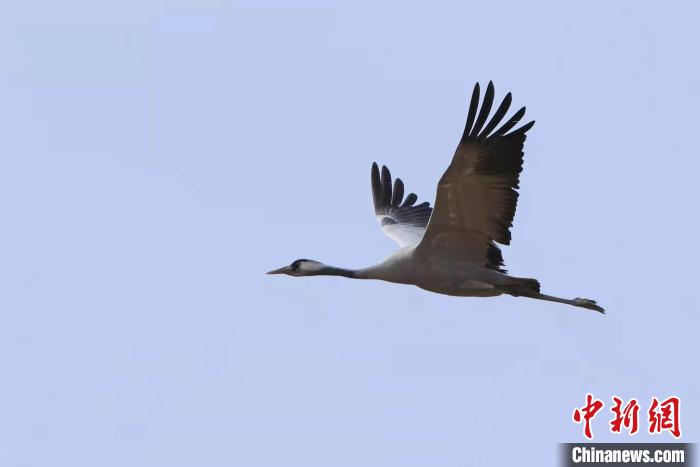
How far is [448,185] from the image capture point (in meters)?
19.7

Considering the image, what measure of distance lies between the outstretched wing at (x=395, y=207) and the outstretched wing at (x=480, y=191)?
3829 millimetres

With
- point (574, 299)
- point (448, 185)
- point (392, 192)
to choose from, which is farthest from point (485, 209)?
point (392, 192)

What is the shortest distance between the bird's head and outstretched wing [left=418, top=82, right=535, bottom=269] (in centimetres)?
205

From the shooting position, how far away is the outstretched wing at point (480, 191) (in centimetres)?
1948

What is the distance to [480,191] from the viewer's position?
19.9 metres

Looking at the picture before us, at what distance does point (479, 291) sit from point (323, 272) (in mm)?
2457

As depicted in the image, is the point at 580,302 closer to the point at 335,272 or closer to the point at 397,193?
the point at 335,272

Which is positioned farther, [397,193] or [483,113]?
[397,193]

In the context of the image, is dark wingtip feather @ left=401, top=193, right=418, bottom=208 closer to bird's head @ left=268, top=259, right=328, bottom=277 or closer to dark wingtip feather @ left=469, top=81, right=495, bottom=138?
bird's head @ left=268, top=259, right=328, bottom=277

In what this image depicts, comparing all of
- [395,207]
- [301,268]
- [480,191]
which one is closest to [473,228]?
[480,191]

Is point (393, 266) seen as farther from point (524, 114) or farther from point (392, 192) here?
point (392, 192)

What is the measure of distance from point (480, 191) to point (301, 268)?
3586 mm

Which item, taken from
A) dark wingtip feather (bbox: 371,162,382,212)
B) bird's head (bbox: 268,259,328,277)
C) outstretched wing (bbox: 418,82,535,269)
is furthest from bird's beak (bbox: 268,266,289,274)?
dark wingtip feather (bbox: 371,162,382,212)

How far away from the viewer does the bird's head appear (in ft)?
72.2
